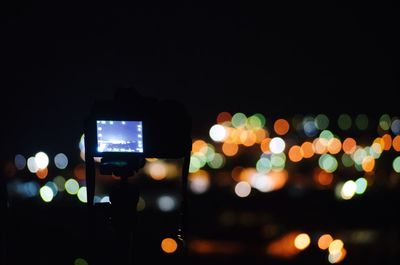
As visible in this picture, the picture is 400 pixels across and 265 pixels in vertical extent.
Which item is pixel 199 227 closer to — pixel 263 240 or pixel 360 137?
pixel 263 240

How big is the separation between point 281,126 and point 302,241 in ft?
315

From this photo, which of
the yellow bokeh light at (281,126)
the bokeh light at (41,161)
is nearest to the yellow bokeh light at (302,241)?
the bokeh light at (41,161)

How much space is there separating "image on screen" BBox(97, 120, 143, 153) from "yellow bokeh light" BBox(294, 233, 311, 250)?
1762 centimetres

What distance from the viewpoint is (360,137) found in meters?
93.0

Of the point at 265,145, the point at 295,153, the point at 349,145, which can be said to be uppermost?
the point at 265,145

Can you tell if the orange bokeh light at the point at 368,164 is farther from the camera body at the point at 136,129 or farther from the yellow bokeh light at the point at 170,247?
the camera body at the point at 136,129

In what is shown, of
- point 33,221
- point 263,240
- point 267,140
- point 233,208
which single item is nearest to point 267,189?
point 233,208

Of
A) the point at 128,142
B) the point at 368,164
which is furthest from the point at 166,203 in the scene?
the point at 368,164

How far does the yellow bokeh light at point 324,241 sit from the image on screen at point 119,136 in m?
17.9

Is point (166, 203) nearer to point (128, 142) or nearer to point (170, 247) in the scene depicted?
point (170, 247)

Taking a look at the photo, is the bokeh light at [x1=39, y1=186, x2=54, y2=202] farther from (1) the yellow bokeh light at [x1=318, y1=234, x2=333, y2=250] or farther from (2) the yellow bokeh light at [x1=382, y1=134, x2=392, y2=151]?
(2) the yellow bokeh light at [x1=382, y1=134, x2=392, y2=151]

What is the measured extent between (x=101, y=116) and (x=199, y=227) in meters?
19.2

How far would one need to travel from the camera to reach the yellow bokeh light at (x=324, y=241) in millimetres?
20072

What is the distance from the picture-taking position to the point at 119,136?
11.6 ft
